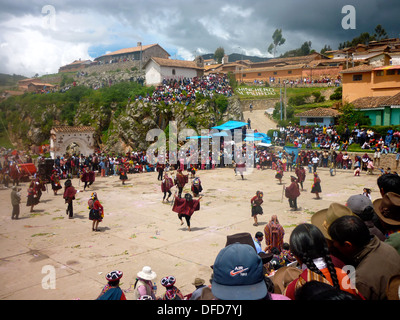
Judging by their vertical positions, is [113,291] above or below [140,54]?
below

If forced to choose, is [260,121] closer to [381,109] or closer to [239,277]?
[381,109]

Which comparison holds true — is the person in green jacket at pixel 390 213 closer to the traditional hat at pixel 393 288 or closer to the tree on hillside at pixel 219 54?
the traditional hat at pixel 393 288

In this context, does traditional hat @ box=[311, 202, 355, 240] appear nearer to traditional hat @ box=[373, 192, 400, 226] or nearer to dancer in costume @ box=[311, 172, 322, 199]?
traditional hat @ box=[373, 192, 400, 226]

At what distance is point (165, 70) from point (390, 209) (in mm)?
40499

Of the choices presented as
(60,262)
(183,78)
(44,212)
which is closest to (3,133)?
(60,262)

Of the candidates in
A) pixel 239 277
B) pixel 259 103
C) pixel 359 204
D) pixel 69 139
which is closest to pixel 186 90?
pixel 259 103

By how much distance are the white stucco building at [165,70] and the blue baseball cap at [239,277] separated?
4081 centimetres

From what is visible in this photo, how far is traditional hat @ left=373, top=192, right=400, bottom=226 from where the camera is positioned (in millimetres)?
3800

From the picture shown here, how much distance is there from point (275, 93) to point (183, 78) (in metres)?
13.0

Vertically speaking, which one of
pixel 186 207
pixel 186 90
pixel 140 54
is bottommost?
pixel 186 207

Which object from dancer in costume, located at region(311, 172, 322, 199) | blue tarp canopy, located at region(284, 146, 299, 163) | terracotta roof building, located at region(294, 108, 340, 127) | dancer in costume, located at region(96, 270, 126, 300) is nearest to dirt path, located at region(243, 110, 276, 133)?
terracotta roof building, located at region(294, 108, 340, 127)

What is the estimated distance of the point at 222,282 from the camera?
2.30 metres

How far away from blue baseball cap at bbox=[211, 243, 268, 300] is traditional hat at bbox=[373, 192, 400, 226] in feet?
7.80

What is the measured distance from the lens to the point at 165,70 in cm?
4181
